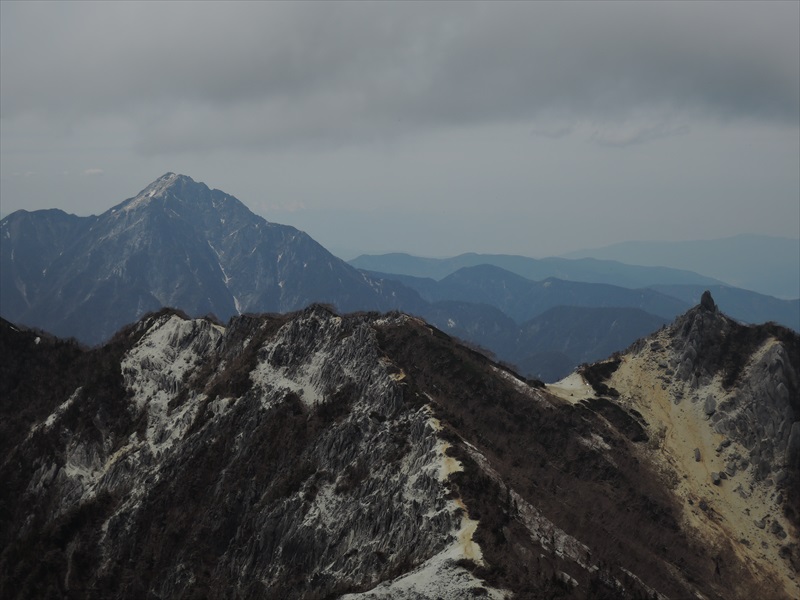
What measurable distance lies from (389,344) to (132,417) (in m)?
58.0

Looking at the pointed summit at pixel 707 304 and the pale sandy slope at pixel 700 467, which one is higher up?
the pointed summit at pixel 707 304

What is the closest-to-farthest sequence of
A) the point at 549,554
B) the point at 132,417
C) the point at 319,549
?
the point at 549,554 < the point at 319,549 < the point at 132,417

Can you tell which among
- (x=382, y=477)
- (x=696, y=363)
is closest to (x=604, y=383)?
(x=696, y=363)

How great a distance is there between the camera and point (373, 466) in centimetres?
11362

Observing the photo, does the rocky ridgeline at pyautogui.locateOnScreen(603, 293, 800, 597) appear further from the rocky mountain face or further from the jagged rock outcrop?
the rocky mountain face

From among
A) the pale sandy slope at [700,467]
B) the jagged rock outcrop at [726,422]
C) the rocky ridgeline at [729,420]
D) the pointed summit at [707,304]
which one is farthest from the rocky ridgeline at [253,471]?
the pointed summit at [707,304]

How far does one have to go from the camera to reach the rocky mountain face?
327ft

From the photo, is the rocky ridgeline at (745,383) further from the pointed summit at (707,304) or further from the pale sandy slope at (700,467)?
the pale sandy slope at (700,467)

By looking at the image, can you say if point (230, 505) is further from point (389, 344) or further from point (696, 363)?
point (696, 363)

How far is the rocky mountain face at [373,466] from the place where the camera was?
99.6 m

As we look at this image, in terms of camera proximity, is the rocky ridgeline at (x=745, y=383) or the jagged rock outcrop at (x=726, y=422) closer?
the jagged rock outcrop at (x=726, y=422)

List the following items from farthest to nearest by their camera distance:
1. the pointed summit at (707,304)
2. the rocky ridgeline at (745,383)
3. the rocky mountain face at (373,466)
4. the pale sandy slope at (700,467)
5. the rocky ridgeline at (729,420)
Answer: the pointed summit at (707,304) → the rocky ridgeline at (745,383) → the rocky ridgeline at (729,420) → the pale sandy slope at (700,467) → the rocky mountain face at (373,466)

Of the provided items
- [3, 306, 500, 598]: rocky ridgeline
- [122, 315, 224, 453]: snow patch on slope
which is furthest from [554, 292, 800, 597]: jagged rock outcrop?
[122, 315, 224, 453]: snow patch on slope

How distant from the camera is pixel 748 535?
14175 cm
